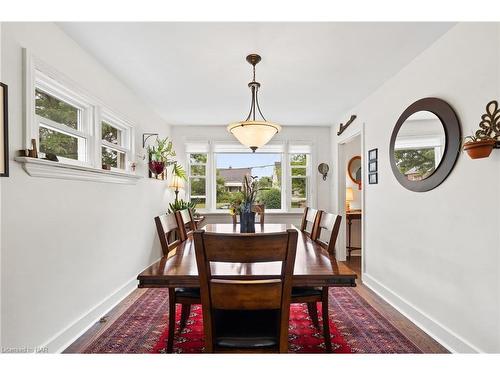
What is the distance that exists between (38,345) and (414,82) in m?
3.61

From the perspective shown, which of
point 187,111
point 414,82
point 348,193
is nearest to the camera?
point 414,82

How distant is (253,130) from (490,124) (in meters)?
1.63

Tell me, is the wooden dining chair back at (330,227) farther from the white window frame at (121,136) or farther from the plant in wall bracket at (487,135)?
the white window frame at (121,136)

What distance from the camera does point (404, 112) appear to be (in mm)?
2713

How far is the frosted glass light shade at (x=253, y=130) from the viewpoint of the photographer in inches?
95.3

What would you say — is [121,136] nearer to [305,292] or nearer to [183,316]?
[183,316]

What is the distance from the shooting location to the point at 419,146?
247 cm

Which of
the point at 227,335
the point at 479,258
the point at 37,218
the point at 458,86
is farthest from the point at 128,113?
the point at 479,258

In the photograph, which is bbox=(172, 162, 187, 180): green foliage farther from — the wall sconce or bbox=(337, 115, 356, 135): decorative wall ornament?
bbox=(337, 115, 356, 135): decorative wall ornament

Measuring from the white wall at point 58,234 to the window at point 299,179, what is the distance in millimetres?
3010

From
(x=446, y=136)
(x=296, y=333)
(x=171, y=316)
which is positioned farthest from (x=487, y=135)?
(x=171, y=316)

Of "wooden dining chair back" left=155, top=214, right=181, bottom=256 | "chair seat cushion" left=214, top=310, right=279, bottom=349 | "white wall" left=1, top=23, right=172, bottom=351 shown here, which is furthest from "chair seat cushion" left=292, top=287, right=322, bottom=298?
"white wall" left=1, top=23, right=172, bottom=351

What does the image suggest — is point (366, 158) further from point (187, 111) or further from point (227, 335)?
point (227, 335)

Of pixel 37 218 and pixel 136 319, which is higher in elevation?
pixel 37 218
